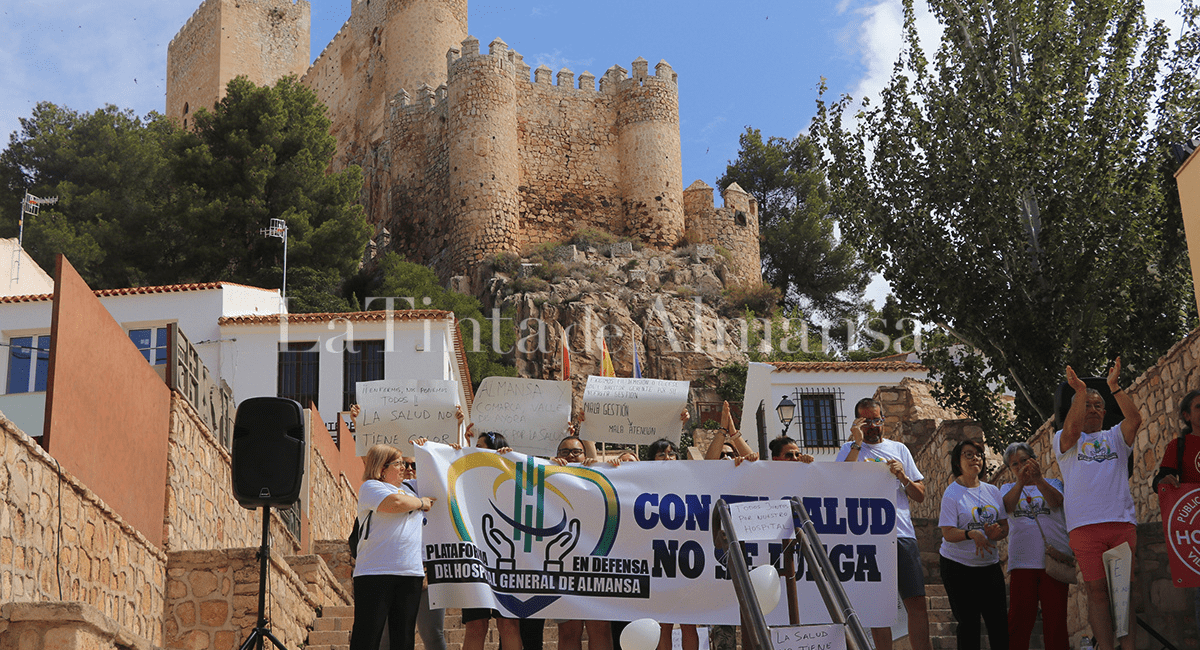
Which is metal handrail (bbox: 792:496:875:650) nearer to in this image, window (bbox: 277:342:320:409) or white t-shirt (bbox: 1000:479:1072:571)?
white t-shirt (bbox: 1000:479:1072:571)

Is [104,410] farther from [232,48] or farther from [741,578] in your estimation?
[232,48]

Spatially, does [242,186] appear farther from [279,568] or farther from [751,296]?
[279,568]

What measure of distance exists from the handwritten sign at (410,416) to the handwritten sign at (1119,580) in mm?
5615

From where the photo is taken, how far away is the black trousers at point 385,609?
565 centimetres

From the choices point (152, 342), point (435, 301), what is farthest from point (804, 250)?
point (152, 342)

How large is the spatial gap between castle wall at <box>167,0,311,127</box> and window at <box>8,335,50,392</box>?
3606cm

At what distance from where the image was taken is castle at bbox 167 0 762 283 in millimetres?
40531

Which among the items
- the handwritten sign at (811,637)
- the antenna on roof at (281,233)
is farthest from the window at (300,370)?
the handwritten sign at (811,637)

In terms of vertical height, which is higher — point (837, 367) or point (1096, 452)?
point (837, 367)

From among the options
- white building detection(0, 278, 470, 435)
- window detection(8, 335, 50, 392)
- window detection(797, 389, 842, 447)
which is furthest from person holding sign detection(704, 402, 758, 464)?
window detection(797, 389, 842, 447)

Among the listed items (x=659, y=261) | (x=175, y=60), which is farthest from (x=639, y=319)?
(x=175, y=60)

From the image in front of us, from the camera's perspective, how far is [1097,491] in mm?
6035

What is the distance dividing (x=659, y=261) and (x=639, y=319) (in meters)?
4.38

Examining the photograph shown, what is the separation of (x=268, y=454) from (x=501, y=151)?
115ft
